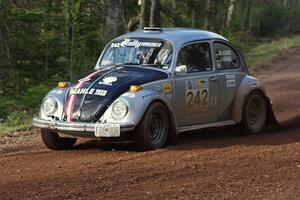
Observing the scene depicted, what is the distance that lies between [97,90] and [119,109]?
47 cm

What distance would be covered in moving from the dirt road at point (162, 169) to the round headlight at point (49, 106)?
1.93 ft

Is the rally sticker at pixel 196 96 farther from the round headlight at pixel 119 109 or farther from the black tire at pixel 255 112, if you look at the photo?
the round headlight at pixel 119 109

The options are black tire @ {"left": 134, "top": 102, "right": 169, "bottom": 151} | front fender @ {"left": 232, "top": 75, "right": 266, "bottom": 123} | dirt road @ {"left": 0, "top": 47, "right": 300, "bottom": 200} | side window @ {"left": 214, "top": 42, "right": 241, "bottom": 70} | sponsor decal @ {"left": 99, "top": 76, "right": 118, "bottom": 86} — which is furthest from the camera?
front fender @ {"left": 232, "top": 75, "right": 266, "bottom": 123}

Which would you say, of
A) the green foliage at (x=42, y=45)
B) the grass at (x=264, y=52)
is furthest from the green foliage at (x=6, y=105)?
the grass at (x=264, y=52)

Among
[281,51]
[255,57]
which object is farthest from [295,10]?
[255,57]

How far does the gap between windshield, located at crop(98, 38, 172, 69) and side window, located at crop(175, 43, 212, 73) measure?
0.22 meters

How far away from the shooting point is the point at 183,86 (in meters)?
9.41

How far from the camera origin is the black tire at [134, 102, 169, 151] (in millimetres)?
8531

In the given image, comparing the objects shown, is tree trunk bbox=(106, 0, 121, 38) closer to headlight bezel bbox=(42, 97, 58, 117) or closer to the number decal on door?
the number decal on door

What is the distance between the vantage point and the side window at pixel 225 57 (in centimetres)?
1034

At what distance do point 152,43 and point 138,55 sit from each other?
0.28 meters

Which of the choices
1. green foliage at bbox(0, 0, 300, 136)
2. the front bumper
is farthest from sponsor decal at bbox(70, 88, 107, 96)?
green foliage at bbox(0, 0, 300, 136)

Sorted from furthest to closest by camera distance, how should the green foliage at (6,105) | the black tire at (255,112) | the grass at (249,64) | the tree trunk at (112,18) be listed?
the tree trunk at (112,18), the green foliage at (6,105), the grass at (249,64), the black tire at (255,112)

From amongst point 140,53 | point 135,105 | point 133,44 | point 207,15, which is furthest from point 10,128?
point 207,15
